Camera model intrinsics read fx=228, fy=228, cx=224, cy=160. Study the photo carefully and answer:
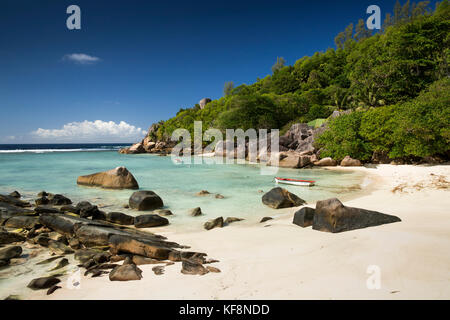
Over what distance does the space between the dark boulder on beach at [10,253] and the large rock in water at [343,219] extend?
6.10 meters

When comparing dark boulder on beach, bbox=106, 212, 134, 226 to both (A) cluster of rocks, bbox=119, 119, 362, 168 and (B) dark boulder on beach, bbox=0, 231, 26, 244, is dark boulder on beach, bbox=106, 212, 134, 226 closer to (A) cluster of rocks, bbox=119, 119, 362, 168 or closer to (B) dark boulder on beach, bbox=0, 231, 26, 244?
(B) dark boulder on beach, bbox=0, 231, 26, 244

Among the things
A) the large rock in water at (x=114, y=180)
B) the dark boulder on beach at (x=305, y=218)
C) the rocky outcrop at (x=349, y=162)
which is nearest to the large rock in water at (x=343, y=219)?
the dark boulder on beach at (x=305, y=218)

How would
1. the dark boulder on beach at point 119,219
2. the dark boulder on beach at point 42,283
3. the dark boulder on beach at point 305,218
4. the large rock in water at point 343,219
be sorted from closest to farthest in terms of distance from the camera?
the dark boulder on beach at point 42,283
the large rock in water at point 343,219
the dark boulder on beach at point 305,218
the dark boulder on beach at point 119,219

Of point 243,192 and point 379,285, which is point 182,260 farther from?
point 243,192

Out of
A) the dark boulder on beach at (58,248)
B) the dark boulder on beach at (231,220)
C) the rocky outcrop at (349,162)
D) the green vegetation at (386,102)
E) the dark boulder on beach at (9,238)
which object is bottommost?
the dark boulder on beach at (231,220)

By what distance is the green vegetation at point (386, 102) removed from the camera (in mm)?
16984

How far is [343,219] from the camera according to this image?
5.03 meters

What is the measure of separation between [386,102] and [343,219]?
1232 inches

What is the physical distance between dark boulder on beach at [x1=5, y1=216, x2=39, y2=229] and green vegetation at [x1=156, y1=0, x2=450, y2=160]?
21.8 m

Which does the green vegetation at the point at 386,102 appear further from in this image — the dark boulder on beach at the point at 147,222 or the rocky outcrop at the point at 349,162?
the dark boulder on beach at the point at 147,222

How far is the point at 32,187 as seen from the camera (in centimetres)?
1349

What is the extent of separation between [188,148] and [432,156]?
4121cm

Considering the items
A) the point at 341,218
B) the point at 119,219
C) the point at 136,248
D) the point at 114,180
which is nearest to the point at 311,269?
the point at 341,218

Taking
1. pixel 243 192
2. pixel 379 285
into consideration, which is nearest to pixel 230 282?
pixel 379 285
